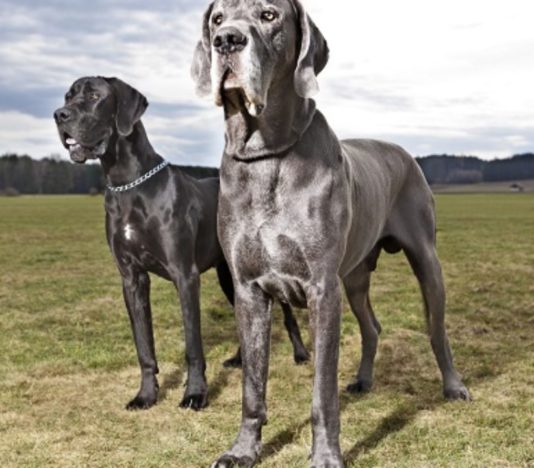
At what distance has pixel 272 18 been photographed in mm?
3420

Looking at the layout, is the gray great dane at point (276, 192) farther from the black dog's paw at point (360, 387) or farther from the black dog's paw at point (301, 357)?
the black dog's paw at point (301, 357)

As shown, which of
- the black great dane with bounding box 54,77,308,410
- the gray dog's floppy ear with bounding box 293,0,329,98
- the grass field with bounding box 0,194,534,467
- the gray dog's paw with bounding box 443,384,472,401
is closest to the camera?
the gray dog's floppy ear with bounding box 293,0,329,98

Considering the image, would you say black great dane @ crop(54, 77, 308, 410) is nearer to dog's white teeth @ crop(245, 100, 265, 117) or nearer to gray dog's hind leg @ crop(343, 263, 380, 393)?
gray dog's hind leg @ crop(343, 263, 380, 393)

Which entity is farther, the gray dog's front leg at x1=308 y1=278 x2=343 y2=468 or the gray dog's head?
the gray dog's front leg at x1=308 y1=278 x2=343 y2=468

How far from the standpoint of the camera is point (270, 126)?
143 inches

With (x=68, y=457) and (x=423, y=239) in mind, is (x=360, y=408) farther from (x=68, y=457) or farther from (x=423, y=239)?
(x=68, y=457)

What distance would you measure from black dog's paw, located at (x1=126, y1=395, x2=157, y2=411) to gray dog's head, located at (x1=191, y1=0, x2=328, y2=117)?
102 inches

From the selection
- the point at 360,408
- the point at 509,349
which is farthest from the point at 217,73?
the point at 509,349

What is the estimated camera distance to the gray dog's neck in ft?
11.8

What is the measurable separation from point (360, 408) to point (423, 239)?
1267mm

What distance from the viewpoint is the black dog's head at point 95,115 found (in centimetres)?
488

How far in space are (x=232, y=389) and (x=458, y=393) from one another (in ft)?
5.55

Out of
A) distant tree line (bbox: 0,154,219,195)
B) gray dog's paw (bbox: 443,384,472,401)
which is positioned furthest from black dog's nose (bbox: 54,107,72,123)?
distant tree line (bbox: 0,154,219,195)

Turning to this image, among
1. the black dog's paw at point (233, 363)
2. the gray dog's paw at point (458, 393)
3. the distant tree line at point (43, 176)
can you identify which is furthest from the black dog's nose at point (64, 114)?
the distant tree line at point (43, 176)
